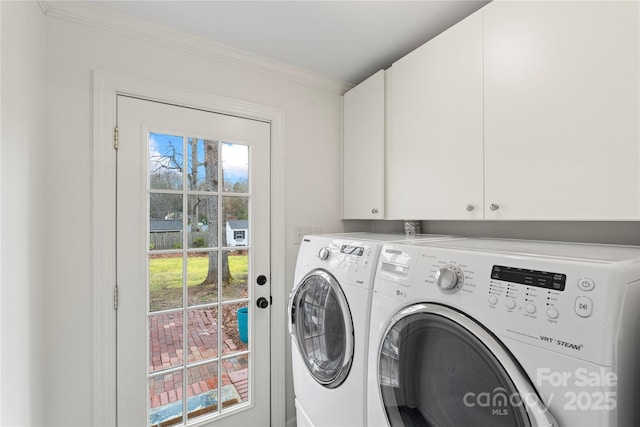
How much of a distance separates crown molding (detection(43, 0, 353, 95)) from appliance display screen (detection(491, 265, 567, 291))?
1680mm

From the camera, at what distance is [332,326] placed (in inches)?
52.5

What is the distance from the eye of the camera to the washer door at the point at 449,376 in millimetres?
686

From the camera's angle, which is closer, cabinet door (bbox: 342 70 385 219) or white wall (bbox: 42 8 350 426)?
white wall (bbox: 42 8 350 426)

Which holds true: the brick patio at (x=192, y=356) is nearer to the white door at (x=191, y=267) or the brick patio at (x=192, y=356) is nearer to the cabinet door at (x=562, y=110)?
the white door at (x=191, y=267)

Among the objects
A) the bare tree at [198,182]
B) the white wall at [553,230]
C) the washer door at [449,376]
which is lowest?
the washer door at [449,376]

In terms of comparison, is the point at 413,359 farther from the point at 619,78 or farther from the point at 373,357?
the point at 619,78

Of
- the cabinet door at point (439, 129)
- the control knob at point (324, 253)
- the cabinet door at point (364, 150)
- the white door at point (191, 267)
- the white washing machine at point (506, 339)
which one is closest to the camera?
the white washing machine at point (506, 339)

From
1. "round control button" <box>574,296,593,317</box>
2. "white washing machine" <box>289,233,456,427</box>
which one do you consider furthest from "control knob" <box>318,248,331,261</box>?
"round control button" <box>574,296,593,317</box>

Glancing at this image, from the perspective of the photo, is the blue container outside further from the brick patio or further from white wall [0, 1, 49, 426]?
white wall [0, 1, 49, 426]

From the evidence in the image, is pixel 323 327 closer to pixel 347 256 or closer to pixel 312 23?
pixel 347 256

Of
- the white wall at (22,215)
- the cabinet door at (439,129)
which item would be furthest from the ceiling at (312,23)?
the white wall at (22,215)

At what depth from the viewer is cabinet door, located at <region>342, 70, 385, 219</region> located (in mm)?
1757

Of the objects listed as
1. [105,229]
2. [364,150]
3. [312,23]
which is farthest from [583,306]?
[105,229]

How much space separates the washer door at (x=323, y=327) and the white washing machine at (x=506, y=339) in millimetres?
186
